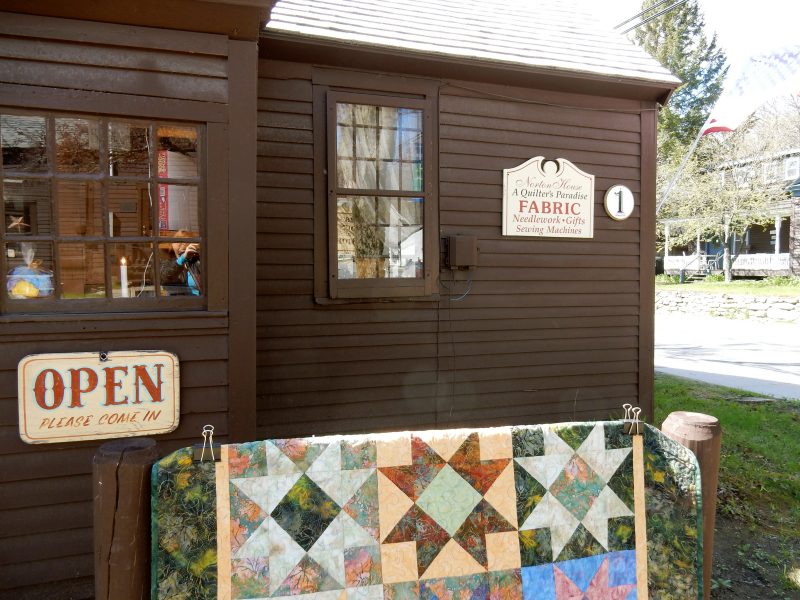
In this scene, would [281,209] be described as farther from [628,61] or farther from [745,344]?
[745,344]

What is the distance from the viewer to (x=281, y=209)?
448 centimetres

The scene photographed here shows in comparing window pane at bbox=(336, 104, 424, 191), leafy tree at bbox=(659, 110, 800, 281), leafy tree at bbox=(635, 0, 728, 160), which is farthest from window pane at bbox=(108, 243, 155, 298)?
leafy tree at bbox=(635, 0, 728, 160)

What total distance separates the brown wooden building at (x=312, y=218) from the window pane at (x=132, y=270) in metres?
0.01

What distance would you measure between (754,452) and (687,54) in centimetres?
3917

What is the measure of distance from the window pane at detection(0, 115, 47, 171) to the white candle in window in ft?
1.97

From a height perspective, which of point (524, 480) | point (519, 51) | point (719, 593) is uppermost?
point (519, 51)

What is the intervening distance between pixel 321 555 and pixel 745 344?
13603 mm

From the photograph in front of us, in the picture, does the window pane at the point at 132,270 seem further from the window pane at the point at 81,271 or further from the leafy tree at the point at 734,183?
the leafy tree at the point at 734,183

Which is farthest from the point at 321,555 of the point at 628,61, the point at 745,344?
the point at 745,344

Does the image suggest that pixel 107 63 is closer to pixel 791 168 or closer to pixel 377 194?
pixel 377 194

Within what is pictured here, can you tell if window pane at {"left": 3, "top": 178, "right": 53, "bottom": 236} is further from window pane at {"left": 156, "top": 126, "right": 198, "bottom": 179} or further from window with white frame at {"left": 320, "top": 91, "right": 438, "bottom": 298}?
window with white frame at {"left": 320, "top": 91, "right": 438, "bottom": 298}

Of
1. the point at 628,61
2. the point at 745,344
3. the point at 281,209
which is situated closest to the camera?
the point at 281,209

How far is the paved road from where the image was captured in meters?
8.81

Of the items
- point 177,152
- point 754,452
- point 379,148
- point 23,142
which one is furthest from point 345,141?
point 754,452
